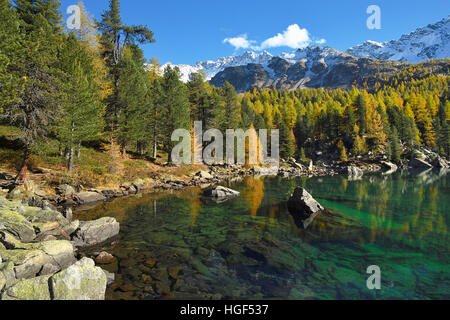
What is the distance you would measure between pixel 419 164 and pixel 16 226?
289 feet

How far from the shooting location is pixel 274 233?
43.7ft

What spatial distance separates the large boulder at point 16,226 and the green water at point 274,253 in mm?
3579

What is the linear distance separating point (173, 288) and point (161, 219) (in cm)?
878

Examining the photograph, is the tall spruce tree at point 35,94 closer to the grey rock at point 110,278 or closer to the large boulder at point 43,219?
the large boulder at point 43,219

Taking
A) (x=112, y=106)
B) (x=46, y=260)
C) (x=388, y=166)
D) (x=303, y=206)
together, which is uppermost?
(x=112, y=106)

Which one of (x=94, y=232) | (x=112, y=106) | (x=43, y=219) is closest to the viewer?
(x=94, y=232)

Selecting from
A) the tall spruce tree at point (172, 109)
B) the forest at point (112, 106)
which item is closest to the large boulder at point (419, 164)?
the forest at point (112, 106)

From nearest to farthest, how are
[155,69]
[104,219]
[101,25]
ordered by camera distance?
1. [104,219]
2. [101,25]
3. [155,69]

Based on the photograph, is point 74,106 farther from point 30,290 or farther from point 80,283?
point 80,283

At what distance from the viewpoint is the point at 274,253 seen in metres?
10.6

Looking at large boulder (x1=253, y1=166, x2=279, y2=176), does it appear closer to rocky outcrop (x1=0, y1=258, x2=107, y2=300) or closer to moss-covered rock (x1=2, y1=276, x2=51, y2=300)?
rocky outcrop (x1=0, y1=258, x2=107, y2=300)

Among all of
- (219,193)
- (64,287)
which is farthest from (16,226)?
(219,193)
